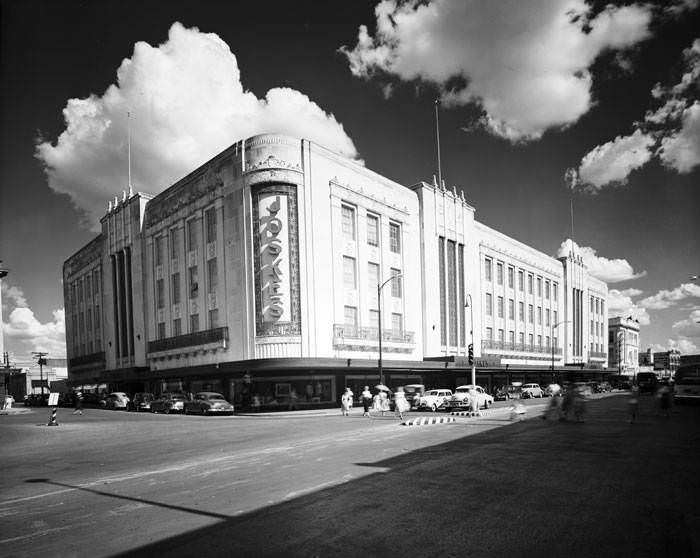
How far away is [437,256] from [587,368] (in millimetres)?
42432

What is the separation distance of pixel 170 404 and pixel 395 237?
931 inches

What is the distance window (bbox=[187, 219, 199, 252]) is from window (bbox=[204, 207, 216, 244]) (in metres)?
1.77

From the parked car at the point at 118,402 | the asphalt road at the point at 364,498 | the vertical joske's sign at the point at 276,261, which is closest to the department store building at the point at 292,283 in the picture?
the vertical joske's sign at the point at 276,261

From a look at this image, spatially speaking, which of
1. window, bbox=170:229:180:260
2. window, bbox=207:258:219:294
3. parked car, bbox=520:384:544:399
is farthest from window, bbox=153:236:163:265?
parked car, bbox=520:384:544:399

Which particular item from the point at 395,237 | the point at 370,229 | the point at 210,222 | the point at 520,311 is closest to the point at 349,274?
the point at 370,229

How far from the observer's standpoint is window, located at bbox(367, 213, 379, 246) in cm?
4053

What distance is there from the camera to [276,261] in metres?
33.7

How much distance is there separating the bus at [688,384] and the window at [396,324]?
20751 mm

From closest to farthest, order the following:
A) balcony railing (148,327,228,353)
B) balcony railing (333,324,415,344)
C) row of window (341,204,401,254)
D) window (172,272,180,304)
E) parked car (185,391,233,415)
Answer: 1. parked car (185,391,233,415)
2. balcony railing (333,324,415,344)
3. balcony railing (148,327,228,353)
4. row of window (341,204,401,254)
5. window (172,272,180,304)

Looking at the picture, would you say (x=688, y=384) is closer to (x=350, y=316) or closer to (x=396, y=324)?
(x=396, y=324)

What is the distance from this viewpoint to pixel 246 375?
35438 millimetres

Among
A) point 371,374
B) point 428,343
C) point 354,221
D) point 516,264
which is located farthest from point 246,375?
point 516,264

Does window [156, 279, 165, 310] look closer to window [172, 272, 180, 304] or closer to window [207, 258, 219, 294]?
window [172, 272, 180, 304]

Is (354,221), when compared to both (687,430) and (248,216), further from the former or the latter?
(687,430)
